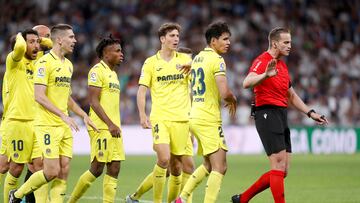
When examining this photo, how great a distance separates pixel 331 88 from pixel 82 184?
19868mm

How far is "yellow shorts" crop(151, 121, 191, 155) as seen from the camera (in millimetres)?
12469

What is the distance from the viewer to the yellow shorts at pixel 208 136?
11.8 meters

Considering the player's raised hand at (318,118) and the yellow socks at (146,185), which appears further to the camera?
the yellow socks at (146,185)

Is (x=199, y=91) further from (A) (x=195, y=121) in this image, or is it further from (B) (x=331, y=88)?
(B) (x=331, y=88)

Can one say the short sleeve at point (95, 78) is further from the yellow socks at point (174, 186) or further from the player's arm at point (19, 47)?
the yellow socks at point (174, 186)

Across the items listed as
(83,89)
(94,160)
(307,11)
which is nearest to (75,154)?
(83,89)

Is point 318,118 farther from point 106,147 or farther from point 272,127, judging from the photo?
point 106,147

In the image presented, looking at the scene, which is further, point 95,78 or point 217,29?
Answer: point 95,78

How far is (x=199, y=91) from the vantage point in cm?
1205

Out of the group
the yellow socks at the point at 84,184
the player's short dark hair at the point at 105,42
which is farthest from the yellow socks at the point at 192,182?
the player's short dark hair at the point at 105,42

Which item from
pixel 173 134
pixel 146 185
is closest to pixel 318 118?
pixel 173 134

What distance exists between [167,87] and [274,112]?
5.69ft

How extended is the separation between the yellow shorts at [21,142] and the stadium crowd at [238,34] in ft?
53.7

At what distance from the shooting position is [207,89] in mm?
12000
